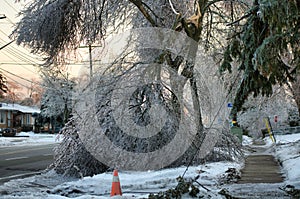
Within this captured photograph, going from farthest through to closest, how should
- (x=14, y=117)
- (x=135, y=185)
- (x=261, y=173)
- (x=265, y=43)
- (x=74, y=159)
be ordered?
(x=14, y=117) → (x=74, y=159) → (x=261, y=173) → (x=135, y=185) → (x=265, y=43)

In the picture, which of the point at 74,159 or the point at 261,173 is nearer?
the point at 261,173

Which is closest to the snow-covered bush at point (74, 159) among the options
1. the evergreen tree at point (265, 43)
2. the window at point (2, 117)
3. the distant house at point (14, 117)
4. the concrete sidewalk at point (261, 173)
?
the concrete sidewalk at point (261, 173)

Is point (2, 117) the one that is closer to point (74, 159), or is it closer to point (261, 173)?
point (74, 159)

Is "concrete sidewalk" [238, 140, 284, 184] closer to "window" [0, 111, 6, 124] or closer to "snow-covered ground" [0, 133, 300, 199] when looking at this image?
"snow-covered ground" [0, 133, 300, 199]

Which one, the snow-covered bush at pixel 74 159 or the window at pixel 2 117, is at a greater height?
the window at pixel 2 117

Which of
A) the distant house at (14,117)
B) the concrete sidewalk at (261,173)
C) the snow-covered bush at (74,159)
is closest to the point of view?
the concrete sidewalk at (261,173)

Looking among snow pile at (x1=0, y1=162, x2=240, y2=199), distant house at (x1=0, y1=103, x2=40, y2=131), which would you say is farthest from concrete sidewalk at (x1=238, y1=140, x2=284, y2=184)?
distant house at (x1=0, y1=103, x2=40, y2=131)

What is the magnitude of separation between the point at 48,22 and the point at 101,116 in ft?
10.9

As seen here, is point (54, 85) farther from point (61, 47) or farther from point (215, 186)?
point (215, 186)

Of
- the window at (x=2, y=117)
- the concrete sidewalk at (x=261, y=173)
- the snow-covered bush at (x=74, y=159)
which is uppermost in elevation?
the window at (x=2, y=117)

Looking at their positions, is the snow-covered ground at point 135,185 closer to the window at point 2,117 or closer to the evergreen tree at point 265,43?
the evergreen tree at point 265,43

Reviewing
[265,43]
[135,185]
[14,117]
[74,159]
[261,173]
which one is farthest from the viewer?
[14,117]

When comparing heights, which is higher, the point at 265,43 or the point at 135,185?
the point at 265,43

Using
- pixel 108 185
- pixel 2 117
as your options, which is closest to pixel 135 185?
pixel 108 185
